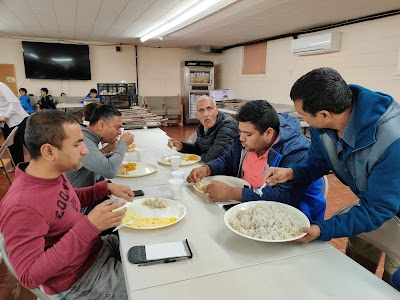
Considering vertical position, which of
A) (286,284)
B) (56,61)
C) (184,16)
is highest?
(184,16)

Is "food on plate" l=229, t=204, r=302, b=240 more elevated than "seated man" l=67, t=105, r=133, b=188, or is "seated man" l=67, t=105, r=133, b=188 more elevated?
"seated man" l=67, t=105, r=133, b=188

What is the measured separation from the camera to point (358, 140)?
1160mm

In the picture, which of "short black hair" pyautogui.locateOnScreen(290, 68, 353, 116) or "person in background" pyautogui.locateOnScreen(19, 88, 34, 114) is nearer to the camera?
"short black hair" pyautogui.locateOnScreen(290, 68, 353, 116)

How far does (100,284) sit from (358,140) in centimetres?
127

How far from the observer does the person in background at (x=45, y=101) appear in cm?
766

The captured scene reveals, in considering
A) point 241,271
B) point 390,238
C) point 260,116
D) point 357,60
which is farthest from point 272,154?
point 357,60

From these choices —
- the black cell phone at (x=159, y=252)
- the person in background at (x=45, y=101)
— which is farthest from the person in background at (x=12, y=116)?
the black cell phone at (x=159, y=252)

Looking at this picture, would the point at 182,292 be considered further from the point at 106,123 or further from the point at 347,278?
the point at 106,123

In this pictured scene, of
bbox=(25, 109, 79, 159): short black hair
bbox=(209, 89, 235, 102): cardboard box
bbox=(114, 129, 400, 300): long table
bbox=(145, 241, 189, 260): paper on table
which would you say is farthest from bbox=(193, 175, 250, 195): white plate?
bbox=(209, 89, 235, 102): cardboard box

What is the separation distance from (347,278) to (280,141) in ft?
2.75

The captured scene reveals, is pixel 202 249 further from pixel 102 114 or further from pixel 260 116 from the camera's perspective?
pixel 102 114

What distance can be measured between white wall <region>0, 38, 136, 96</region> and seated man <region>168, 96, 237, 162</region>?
275 inches

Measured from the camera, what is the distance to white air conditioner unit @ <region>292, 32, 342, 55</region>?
16.1ft

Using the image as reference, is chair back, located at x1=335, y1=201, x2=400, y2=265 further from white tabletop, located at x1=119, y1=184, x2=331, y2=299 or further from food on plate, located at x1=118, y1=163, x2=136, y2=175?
food on plate, located at x1=118, y1=163, x2=136, y2=175
